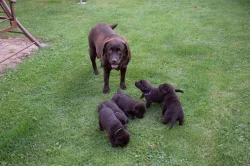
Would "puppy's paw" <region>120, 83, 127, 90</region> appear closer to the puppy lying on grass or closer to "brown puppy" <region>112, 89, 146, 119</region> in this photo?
the puppy lying on grass

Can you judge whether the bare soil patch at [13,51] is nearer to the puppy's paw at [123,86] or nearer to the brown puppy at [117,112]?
the puppy's paw at [123,86]

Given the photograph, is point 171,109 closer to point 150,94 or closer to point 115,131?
point 150,94

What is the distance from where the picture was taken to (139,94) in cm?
498

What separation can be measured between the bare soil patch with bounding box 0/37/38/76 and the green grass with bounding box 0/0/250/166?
299 mm

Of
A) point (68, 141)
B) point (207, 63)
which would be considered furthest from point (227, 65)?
point (68, 141)

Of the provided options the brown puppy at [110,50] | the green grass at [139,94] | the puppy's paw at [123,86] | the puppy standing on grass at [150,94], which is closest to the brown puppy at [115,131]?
the green grass at [139,94]

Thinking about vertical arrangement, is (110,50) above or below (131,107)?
above

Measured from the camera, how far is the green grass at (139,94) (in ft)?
11.9

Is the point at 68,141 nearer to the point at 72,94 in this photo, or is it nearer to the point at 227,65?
the point at 72,94

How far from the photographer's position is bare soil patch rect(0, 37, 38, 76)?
622cm

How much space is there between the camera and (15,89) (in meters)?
5.23

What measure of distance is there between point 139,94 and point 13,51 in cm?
364

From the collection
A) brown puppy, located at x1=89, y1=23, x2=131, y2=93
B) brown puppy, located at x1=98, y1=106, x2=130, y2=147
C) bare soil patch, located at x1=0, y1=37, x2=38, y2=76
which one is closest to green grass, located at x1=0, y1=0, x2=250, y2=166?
brown puppy, located at x1=98, y1=106, x2=130, y2=147

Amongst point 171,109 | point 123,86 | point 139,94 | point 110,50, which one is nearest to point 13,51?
point 123,86
